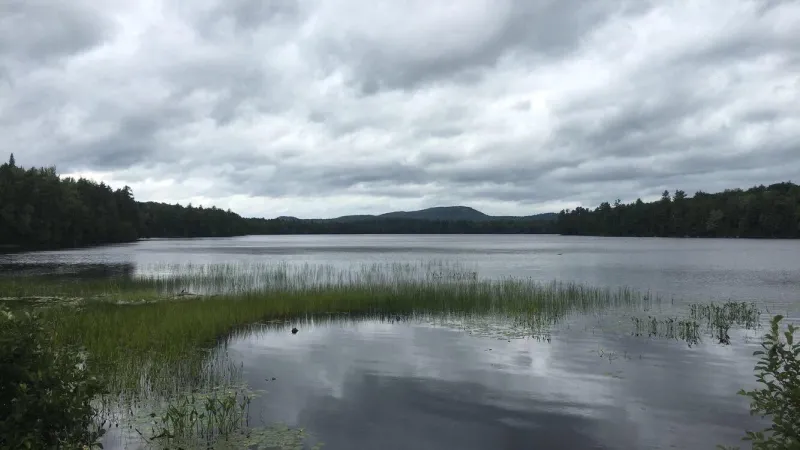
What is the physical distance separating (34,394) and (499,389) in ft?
34.1

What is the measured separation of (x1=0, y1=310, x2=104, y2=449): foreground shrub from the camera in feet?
18.5

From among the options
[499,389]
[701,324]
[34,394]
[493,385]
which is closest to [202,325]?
[493,385]

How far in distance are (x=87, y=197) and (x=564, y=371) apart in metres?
139

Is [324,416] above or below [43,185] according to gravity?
below

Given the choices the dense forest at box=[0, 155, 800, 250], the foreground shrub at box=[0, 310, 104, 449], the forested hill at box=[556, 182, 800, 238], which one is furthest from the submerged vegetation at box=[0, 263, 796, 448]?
the forested hill at box=[556, 182, 800, 238]

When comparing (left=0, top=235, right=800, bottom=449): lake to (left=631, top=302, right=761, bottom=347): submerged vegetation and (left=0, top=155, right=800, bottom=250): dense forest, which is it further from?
(left=0, top=155, right=800, bottom=250): dense forest

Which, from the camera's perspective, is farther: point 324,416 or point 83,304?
point 83,304

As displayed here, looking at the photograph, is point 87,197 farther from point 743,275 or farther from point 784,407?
point 784,407

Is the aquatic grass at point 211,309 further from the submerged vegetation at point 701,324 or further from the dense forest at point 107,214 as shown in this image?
the dense forest at point 107,214

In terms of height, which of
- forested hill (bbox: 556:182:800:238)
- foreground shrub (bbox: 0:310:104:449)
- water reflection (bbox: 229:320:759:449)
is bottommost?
water reflection (bbox: 229:320:759:449)

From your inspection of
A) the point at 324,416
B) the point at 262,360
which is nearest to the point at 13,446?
the point at 324,416

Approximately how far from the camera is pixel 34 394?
5766 mm

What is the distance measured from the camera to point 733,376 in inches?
579

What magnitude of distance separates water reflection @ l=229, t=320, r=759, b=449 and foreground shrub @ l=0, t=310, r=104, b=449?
490cm
